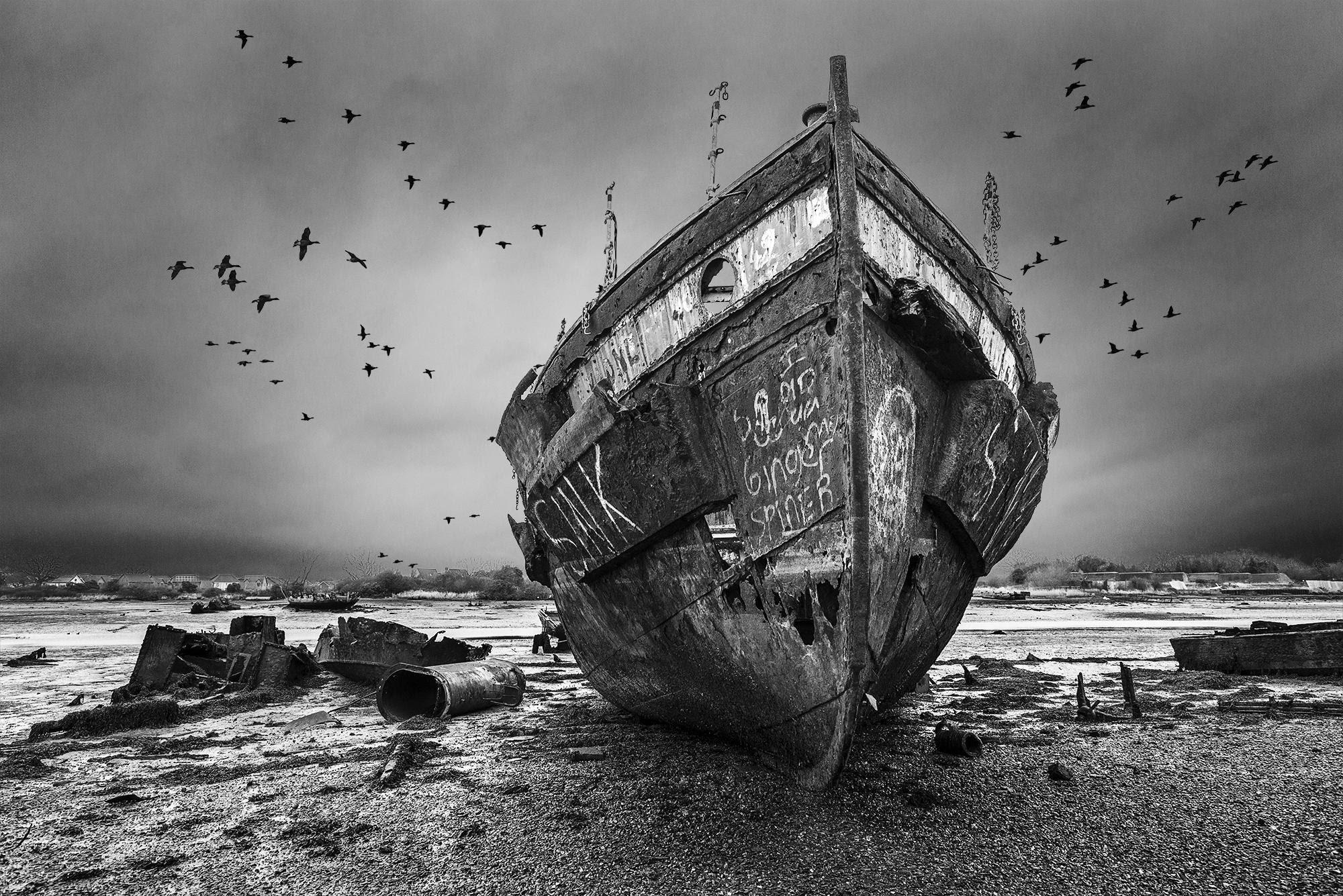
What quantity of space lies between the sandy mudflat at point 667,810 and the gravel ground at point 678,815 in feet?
0.05

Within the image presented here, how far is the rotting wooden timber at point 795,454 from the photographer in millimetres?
3723

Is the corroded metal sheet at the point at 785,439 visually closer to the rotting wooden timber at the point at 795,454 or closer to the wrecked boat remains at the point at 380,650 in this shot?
the rotting wooden timber at the point at 795,454

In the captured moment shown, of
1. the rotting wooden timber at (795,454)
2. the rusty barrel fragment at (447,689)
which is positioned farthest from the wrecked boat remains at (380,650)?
the rotting wooden timber at (795,454)

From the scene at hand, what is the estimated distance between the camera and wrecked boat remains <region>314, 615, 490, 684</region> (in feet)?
29.7

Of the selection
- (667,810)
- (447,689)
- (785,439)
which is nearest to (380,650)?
(447,689)

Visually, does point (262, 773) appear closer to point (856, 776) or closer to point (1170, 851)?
point (856, 776)

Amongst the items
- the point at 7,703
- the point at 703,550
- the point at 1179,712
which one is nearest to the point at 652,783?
the point at 703,550

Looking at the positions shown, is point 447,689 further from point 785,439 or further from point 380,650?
point 785,439

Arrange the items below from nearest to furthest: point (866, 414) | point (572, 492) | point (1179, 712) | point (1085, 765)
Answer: point (866, 414), point (1085, 765), point (572, 492), point (1179, 712)

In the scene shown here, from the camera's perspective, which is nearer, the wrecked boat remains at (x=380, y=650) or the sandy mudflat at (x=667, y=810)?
the sandy mudflat at (x=667, y=810)

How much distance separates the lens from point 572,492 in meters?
4.92

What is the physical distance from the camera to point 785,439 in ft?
12.9

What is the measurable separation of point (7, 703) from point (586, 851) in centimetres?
817

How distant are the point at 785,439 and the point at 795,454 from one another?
11 cm
